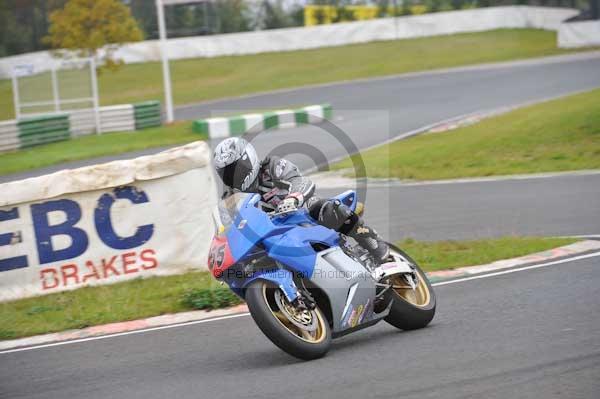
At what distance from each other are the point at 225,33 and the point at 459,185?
110ft

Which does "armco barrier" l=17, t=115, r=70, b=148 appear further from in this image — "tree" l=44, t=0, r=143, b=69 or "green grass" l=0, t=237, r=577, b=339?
"green grass" l=0, t=237, r=577, b=339

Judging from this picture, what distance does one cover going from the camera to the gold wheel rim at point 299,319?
5.96 m

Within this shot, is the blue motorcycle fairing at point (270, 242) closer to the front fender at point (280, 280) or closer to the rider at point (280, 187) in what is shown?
the front fender at point (280, 280)

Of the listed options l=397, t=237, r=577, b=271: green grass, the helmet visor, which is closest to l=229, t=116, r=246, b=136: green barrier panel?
l=397, t=237, r=577, b=271: green grass

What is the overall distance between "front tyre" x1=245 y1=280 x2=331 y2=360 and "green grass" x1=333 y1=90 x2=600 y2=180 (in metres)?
10.6

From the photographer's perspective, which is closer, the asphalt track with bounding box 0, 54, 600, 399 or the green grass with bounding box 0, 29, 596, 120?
the asphalt track with bounding box 0, 54, 600, 399

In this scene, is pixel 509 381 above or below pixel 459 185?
above

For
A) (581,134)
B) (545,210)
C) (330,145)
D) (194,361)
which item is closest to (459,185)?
(545,210)

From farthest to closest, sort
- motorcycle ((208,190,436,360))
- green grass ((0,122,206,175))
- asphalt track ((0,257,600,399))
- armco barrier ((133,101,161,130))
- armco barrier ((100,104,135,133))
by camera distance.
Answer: armco barrier ((133,101,161,130)) → armco barrier ((100,104,135,133)) → green grass ((0,122,206,175)) → motorcycle ((208,190,436,360)) → asphalt track ((0,257,600,399))

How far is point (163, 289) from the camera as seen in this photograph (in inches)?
367

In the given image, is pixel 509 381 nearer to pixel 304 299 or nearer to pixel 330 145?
pixel 304 299

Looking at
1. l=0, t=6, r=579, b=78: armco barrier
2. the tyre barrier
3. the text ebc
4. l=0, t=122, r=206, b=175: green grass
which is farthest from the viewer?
l=0, t=6, r=579, b=78: armco barrier

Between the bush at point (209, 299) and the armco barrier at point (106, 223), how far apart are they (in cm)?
158

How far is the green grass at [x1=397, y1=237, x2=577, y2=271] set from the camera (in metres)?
9.62
